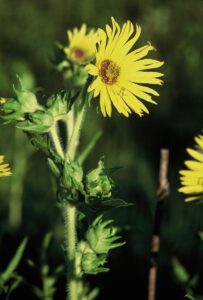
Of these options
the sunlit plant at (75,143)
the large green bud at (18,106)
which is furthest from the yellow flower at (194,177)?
the large green bud at (18,106)

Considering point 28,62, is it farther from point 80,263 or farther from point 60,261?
point 80,263

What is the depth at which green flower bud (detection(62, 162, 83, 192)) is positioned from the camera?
1.16 meters

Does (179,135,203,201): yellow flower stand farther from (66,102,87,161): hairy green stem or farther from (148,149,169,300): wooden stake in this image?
(66,102,87,161): hairy green stem

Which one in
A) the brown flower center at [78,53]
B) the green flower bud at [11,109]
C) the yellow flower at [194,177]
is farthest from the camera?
the brown flower center at [78,53]

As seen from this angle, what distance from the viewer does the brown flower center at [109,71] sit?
125 centimetres

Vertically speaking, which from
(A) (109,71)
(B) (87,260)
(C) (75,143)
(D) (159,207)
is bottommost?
(B) (87,260)

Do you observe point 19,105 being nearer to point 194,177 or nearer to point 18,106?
point 18,106

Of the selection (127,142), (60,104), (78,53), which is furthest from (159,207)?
(127,142)

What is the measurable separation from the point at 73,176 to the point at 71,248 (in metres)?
0.15

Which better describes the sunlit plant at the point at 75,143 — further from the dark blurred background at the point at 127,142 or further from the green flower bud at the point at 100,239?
the dark blurred background at the point at 127,142

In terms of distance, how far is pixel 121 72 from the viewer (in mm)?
1333

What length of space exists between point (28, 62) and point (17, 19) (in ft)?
1.72

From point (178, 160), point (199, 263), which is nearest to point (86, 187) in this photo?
point (199, 263)

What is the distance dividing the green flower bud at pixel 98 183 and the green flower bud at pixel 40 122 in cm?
13
